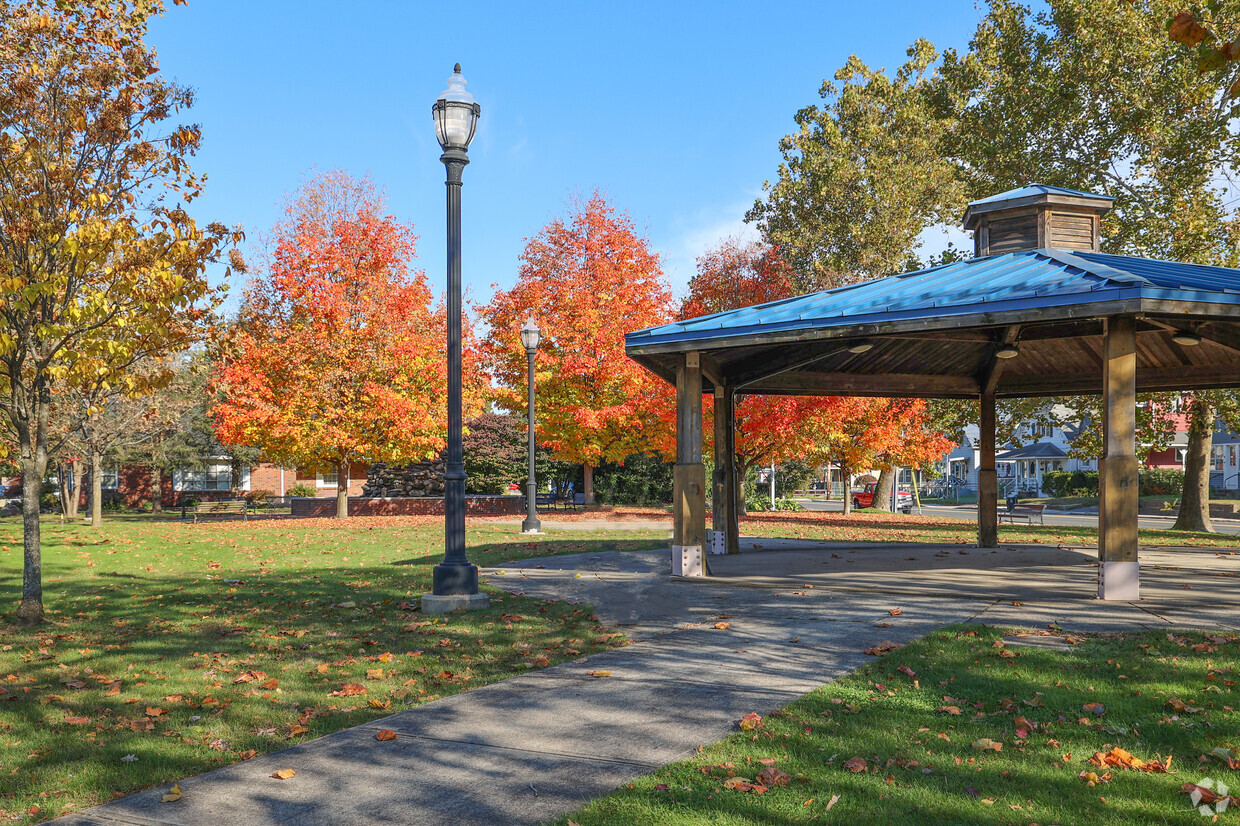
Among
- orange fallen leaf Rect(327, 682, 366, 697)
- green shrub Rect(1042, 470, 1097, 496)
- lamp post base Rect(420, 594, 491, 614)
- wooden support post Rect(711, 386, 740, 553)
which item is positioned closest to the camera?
orange fallen leaf Rect(327, 682, 366, 697)

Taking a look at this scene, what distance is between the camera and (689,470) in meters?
11.9

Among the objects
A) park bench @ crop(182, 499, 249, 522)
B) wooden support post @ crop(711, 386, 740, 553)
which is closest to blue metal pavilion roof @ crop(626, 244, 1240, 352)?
wooden support post @ crop(711, 386, 740, 553)

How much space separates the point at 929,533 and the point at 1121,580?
551 inches

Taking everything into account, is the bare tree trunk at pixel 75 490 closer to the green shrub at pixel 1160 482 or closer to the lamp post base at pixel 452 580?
the lamp post base at pixel 452 580

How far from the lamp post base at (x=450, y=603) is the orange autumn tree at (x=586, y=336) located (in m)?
18.7

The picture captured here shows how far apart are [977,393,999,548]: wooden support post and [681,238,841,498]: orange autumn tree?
958cm

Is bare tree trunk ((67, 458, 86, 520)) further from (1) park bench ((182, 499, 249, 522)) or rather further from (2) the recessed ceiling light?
(2) the recessed ceiling light

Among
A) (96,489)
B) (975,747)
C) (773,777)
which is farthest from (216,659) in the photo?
(96,489)

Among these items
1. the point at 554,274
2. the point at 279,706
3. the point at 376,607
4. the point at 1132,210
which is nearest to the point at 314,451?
the point at 554,274

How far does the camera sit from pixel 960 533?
23.2 meters

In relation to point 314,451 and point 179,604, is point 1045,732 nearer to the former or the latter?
point 179,604

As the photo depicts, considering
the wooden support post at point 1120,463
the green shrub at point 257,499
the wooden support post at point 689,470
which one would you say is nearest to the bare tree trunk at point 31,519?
the wooden support post at point 689,470

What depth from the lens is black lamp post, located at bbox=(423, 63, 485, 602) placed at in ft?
32.9

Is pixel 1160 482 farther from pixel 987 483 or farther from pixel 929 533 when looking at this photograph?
pixel 987 483
